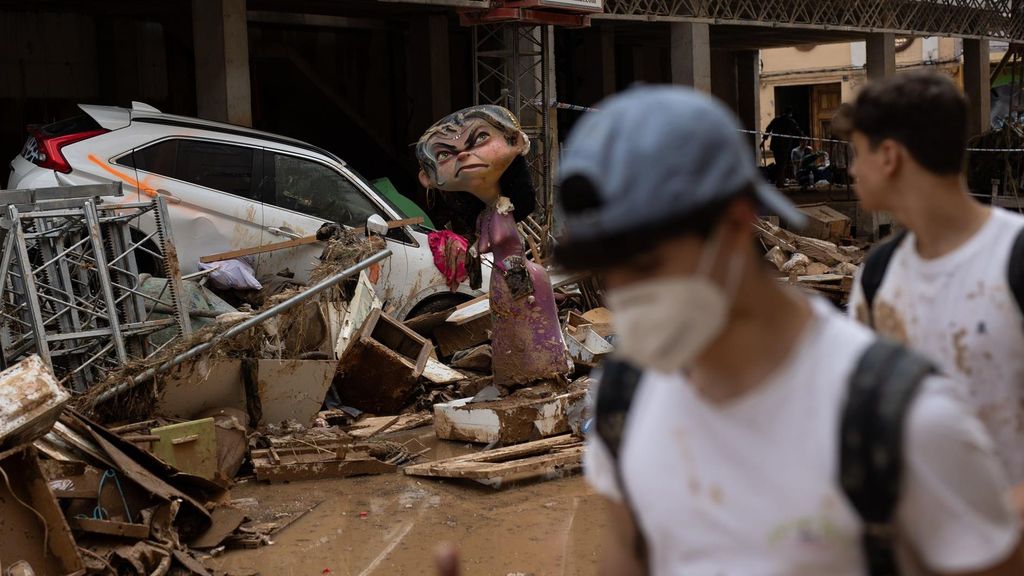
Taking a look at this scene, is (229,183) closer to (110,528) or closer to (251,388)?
(251,388)

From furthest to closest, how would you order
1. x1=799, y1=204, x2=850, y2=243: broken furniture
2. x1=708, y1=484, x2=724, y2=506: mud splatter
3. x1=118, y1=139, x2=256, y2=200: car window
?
x1=799, y1=204, x2=850, y2=243: broken furniture, x1=118, y1=139, x2=256, y2=200: car window, x1=708, y1=484, x2=724, y2=506: mud splatter

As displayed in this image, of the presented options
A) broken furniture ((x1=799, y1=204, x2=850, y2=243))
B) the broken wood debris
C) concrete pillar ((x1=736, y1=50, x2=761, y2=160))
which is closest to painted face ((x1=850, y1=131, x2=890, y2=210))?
the broken wood debris

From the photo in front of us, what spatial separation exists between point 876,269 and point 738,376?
133 centimetres

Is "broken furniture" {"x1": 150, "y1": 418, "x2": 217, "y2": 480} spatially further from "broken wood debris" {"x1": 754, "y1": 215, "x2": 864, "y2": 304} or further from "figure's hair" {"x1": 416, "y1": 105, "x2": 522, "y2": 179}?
"broken wood debris" {"x1": 754, "y1": 215, "x2": 864, "y2": 304}

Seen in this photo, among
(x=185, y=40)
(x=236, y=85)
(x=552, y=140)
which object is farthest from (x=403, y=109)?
(x=236, y=85)

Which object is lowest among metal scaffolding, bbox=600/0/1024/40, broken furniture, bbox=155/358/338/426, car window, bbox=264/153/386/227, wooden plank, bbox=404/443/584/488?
wooden plank, bbox=404/443/584/488

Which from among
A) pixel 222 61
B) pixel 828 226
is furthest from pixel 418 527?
pixel 828 226

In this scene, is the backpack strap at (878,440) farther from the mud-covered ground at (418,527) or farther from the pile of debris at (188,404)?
the pile of debris at (188,404)

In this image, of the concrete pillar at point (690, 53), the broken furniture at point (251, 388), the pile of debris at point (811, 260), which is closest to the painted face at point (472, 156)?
the broken furniture at point (251, 388)

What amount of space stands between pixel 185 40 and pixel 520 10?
6.92 meters

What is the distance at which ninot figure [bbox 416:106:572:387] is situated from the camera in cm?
859

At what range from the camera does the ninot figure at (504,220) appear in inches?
338

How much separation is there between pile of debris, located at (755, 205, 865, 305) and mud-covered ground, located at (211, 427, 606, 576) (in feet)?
25.8

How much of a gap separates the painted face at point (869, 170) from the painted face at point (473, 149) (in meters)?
5.84
